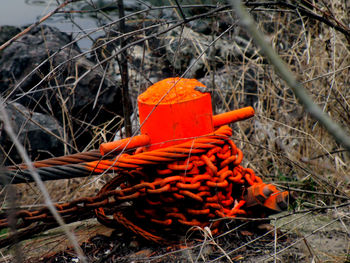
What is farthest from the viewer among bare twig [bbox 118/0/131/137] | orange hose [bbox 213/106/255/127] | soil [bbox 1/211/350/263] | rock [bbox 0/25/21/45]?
rock [bbox 0/25/21/45]

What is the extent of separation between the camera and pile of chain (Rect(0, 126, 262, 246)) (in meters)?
1.64

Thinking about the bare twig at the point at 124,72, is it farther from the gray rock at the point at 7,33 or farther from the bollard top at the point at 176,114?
the gray rock at the point at 7,33

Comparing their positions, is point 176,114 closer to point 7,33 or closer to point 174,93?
point 174,93

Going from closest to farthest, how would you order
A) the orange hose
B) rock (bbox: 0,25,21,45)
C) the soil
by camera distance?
the soil
the orange hose
rock (bbox: 0,25,21,45)

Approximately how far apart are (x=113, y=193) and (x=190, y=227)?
0.33 m

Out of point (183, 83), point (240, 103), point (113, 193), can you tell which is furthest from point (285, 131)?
point (113, 193)

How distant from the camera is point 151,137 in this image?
1.73 m

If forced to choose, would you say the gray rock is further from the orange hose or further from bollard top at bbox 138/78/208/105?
the orange hose

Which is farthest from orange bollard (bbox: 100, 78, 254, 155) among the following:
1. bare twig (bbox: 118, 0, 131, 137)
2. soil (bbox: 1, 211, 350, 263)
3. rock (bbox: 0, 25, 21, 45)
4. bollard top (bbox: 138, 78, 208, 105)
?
rock (bbox: 0, 25, 21, 45)

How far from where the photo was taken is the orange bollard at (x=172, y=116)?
5.47ft

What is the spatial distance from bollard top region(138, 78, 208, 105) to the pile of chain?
0.56 ft

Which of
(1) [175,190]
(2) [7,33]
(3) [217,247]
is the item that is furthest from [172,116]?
(2) [7,33]

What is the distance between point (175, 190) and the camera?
1657 mm

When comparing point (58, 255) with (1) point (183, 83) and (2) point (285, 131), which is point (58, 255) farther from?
(2) point (285, 131)
